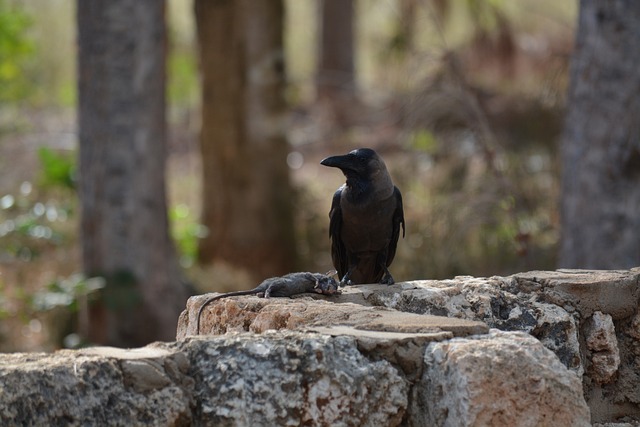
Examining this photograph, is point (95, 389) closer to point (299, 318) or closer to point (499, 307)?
point (299, 318)

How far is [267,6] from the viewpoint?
10727 mm

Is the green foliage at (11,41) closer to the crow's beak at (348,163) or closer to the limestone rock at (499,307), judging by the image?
the crow's beak at (348,163)

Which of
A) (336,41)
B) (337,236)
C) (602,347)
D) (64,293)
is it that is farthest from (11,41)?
(602,347)

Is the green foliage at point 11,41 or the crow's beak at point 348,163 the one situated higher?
the green foliage at point 11,41

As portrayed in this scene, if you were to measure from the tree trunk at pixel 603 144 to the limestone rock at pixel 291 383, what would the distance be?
16.6 feet

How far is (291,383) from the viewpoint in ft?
9.71

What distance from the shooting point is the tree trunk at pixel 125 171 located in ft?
26.7

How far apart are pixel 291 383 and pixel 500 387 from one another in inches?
24.3

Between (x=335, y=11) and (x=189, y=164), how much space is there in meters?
3.50

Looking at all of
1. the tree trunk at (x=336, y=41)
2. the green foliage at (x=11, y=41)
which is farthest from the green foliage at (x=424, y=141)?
the tree trunk at (x=336, y=41)

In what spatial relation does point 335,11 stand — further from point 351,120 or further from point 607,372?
point 607,372

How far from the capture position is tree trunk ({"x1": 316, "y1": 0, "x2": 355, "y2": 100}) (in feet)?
53.2

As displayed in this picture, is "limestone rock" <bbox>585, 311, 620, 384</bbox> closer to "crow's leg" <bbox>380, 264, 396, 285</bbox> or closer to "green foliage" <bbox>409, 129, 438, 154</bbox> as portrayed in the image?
"crow's leg" <bbox>380, 264, 396, 285</bbox>

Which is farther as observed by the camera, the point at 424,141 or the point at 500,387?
the point at 424,141
